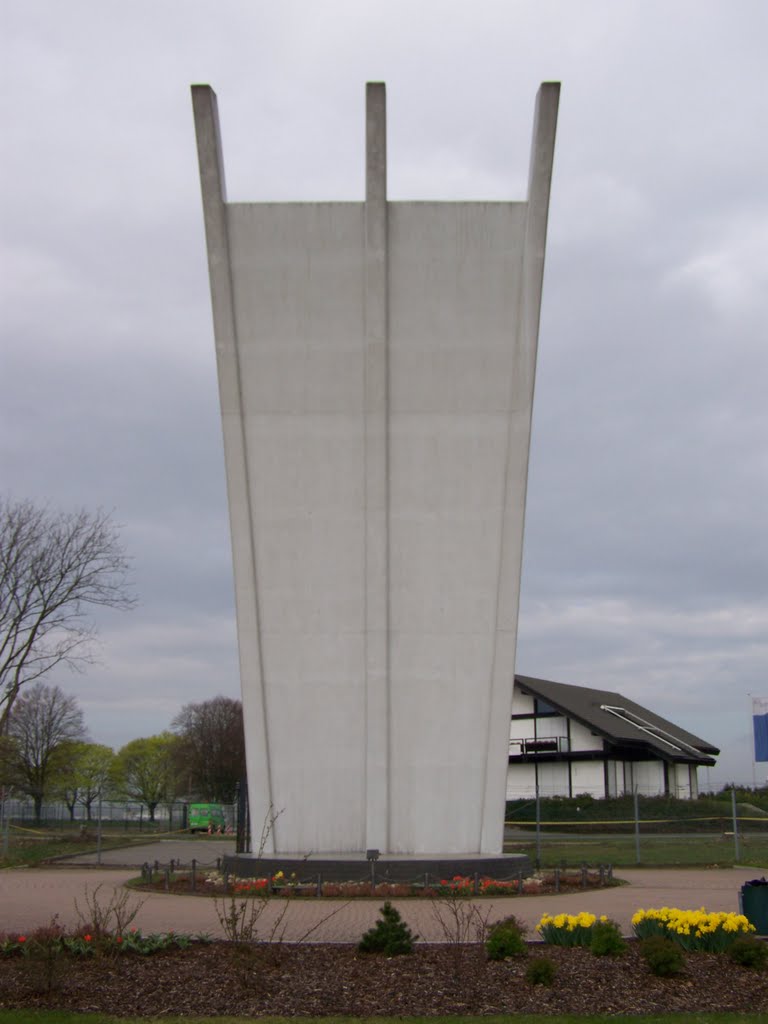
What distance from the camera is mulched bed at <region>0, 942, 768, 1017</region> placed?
8742 mm

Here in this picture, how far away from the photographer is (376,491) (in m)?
19.3

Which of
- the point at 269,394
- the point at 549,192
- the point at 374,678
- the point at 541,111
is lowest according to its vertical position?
the point at 374,678

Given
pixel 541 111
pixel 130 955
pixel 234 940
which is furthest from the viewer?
pixel 541 111

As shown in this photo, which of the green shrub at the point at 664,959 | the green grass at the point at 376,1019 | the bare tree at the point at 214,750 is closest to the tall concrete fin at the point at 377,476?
the green shrub at the point at 664,959

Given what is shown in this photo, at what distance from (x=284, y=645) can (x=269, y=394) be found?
4.63 metres

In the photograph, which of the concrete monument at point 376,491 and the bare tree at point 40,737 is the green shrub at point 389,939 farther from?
the bare tree at point 40,737

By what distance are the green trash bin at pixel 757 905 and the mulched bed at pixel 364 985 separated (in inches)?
65.7

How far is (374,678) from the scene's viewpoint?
18969 millimetres

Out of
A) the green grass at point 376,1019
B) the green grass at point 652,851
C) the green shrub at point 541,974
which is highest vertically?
the green shrub at point 541,974

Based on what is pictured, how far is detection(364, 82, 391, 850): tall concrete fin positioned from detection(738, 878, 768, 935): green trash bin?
26.0ft

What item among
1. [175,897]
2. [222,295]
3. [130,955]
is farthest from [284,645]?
[130,955]

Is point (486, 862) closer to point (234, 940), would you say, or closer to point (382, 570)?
point (382, 570)

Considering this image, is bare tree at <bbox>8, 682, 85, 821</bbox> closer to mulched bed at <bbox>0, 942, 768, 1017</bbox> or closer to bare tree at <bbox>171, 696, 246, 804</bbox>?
bare tree at <bbox>171, 696, 246, 804</bbox>

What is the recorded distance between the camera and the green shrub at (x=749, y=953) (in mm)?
10180
